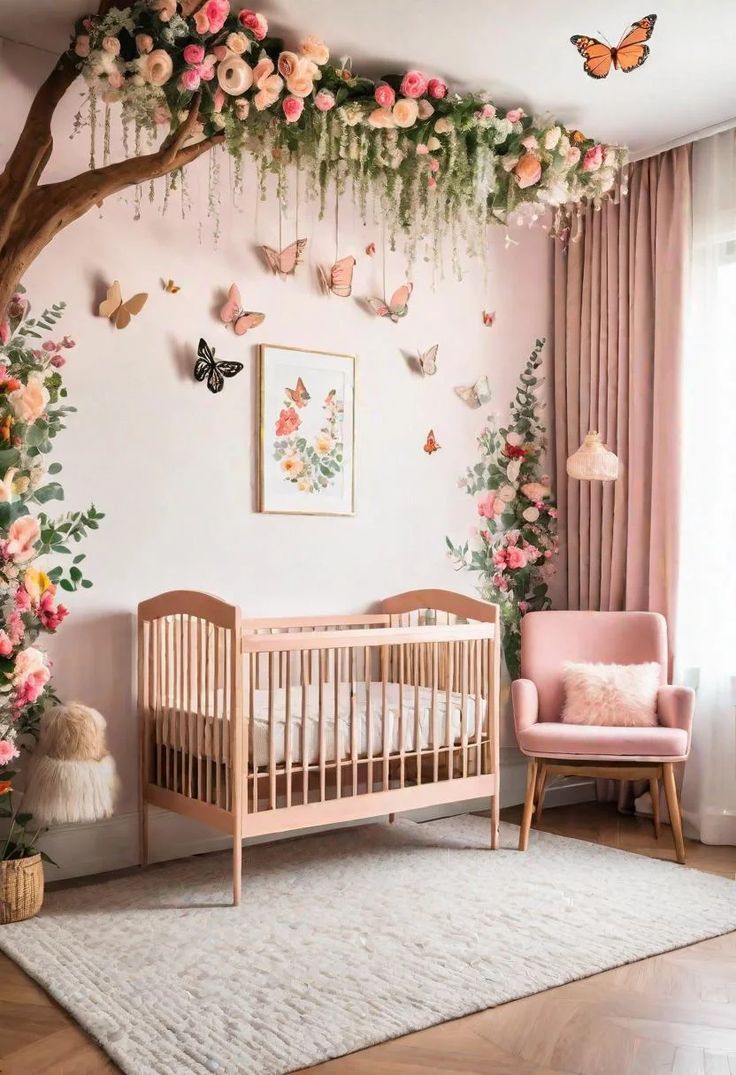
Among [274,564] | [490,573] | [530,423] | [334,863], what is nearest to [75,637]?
[274,564]

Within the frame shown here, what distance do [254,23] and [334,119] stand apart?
45cm

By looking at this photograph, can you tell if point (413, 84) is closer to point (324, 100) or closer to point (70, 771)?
point (324, 100)

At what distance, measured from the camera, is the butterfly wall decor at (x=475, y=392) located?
13.6 ft

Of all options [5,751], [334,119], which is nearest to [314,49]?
[334,119]

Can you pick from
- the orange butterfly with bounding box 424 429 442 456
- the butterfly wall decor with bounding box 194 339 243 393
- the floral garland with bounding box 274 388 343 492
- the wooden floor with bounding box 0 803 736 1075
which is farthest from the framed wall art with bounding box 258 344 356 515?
the wooden floor with bounding box 0 803 736 1075

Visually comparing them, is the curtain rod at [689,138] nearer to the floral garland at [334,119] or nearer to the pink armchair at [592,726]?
the floral garland at [334,119]

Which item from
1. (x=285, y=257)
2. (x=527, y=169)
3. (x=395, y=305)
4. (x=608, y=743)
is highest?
(x=527, y=169)

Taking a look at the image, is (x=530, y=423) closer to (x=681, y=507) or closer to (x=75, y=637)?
(x=681, y=507)

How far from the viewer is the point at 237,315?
3.51 meters

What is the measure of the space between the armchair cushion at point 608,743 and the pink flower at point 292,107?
207 cm

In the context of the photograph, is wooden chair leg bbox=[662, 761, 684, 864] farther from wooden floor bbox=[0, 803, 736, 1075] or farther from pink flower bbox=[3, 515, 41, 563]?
pink flower bbox=[3, 515, 41, 563]

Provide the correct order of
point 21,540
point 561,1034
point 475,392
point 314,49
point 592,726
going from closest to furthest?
point 561,1034 → point 21,540 → point 314,49 → point 592,726 → point 475,392

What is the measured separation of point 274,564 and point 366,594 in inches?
16.6

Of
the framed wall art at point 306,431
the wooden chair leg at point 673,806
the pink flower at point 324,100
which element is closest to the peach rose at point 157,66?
the pink flower at point 324,100
